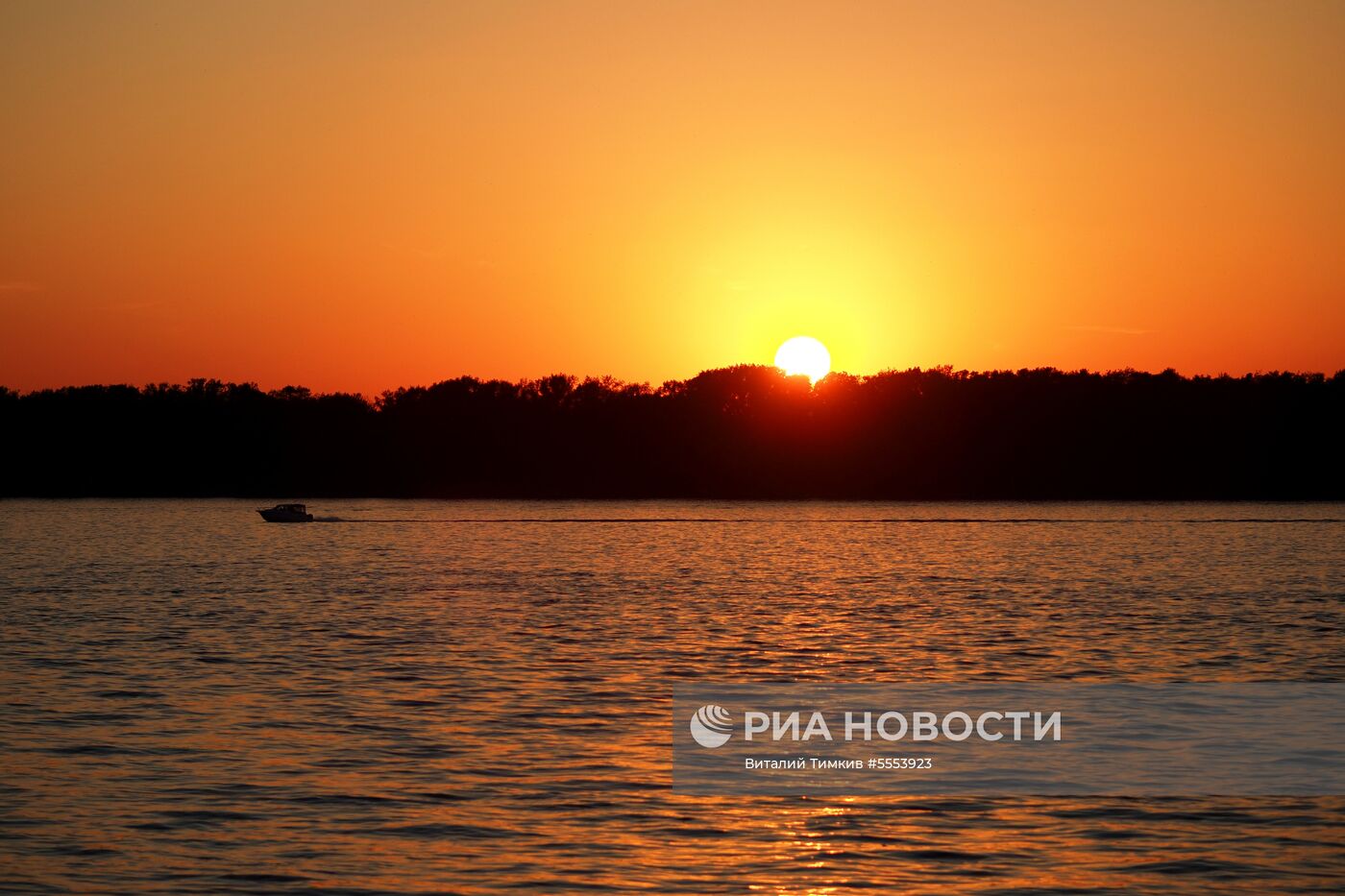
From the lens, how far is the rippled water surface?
70.0 feet

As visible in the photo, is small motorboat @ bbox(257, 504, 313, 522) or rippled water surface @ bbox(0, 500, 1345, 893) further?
small motorboat @ bbox(257, 504, 313, 522)

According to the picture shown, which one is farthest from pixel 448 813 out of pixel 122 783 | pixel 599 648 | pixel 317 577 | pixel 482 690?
pixel 317 577

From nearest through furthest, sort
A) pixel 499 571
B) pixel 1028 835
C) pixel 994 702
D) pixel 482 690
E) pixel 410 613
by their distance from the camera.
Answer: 1. pixel 1028 835
2. pixel 994 702
3. pixel 482 690
4. pixel 410 613
5. pixel 499 571

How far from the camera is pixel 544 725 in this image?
32.6 metres

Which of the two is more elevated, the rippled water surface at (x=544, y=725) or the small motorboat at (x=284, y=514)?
the small motorboat at (x=284, y=514)

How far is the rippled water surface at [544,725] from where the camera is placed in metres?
21.3

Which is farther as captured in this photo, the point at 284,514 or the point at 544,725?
the point at 284,514

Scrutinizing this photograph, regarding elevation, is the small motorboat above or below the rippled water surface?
above

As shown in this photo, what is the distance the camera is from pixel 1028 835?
75.6 feet

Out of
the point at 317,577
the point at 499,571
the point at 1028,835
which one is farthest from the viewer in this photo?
the point at 499,571

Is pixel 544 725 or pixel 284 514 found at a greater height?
pixel 284 514

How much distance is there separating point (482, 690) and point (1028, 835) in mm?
18243

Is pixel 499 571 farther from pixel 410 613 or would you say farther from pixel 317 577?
pixel 410 613

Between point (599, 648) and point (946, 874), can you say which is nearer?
point (946, 874)
